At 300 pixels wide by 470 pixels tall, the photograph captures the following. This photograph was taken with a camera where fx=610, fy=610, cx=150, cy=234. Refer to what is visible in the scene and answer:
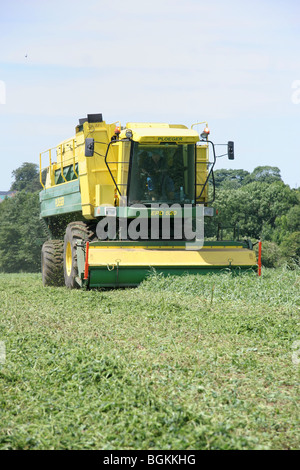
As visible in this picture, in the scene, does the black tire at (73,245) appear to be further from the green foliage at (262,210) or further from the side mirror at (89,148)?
the green foliage at (262,210)

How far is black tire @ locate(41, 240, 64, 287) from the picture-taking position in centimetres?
Answer: 1373

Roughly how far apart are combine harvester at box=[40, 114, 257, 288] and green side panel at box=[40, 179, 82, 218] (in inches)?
16.4

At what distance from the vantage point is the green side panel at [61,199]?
42.2 feet

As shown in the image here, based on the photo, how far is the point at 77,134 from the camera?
12.7 metres

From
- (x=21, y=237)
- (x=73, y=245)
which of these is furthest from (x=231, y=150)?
(x=21, y=237)

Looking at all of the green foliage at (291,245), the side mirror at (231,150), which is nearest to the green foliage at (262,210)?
the green foliage at (291,245)

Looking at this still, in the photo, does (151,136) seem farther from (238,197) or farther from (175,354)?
(238,197)

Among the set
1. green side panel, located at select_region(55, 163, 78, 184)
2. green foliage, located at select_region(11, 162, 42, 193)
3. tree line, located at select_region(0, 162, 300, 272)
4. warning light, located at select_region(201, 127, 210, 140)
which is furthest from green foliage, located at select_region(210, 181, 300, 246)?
green foliage, located at select_region(11, 162, 42, 193)

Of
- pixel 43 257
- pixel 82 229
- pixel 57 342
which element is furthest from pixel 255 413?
pixel 43 257

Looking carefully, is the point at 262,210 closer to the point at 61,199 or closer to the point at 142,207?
the point at 61,199

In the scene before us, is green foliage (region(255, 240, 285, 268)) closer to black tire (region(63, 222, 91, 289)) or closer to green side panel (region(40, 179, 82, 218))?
green side panel (region(40, 179, 82, 218))

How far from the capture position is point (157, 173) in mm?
11359
